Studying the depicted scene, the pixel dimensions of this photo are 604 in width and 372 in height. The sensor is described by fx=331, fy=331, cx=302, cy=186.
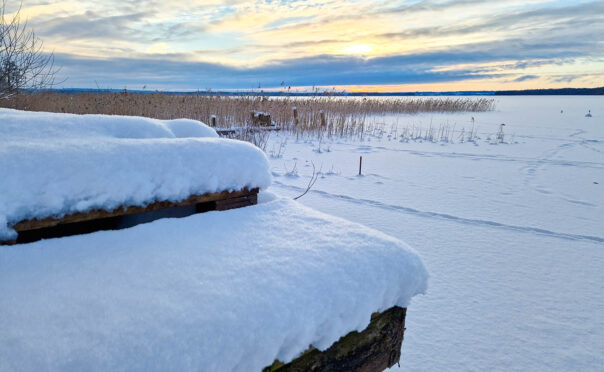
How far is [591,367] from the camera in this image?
64.2 inches

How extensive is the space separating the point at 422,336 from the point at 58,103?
514 inches

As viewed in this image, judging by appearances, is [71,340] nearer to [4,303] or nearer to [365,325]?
[4,303]

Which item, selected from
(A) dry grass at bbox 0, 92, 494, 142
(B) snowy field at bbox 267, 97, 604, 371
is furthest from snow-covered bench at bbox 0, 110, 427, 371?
(A) dry grass at bbox 0, 92, 494, 142

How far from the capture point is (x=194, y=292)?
2.64ft

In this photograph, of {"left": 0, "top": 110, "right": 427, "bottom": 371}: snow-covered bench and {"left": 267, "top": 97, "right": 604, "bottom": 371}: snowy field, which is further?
{"left": 267, "top": 97, "right": 604, "bottom": 371}: snowy field

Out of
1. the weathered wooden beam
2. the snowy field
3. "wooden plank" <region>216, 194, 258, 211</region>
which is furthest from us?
the snowy field

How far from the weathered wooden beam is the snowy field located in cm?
64

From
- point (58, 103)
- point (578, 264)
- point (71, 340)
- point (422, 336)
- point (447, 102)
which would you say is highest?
point (447, 102)

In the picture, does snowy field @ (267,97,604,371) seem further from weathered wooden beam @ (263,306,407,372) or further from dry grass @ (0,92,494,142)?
dry grass @ (0,92,494,142)

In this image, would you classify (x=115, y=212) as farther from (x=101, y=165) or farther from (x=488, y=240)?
(x=488, y=240)

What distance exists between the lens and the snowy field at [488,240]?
1771 mm

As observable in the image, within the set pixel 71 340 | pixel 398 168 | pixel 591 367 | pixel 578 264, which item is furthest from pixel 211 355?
pixel 398 168

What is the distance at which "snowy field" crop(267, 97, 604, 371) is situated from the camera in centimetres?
177

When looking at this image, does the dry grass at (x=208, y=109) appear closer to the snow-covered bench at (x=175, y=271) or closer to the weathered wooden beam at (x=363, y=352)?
the snow-covered bench at (x=175, y=271)
